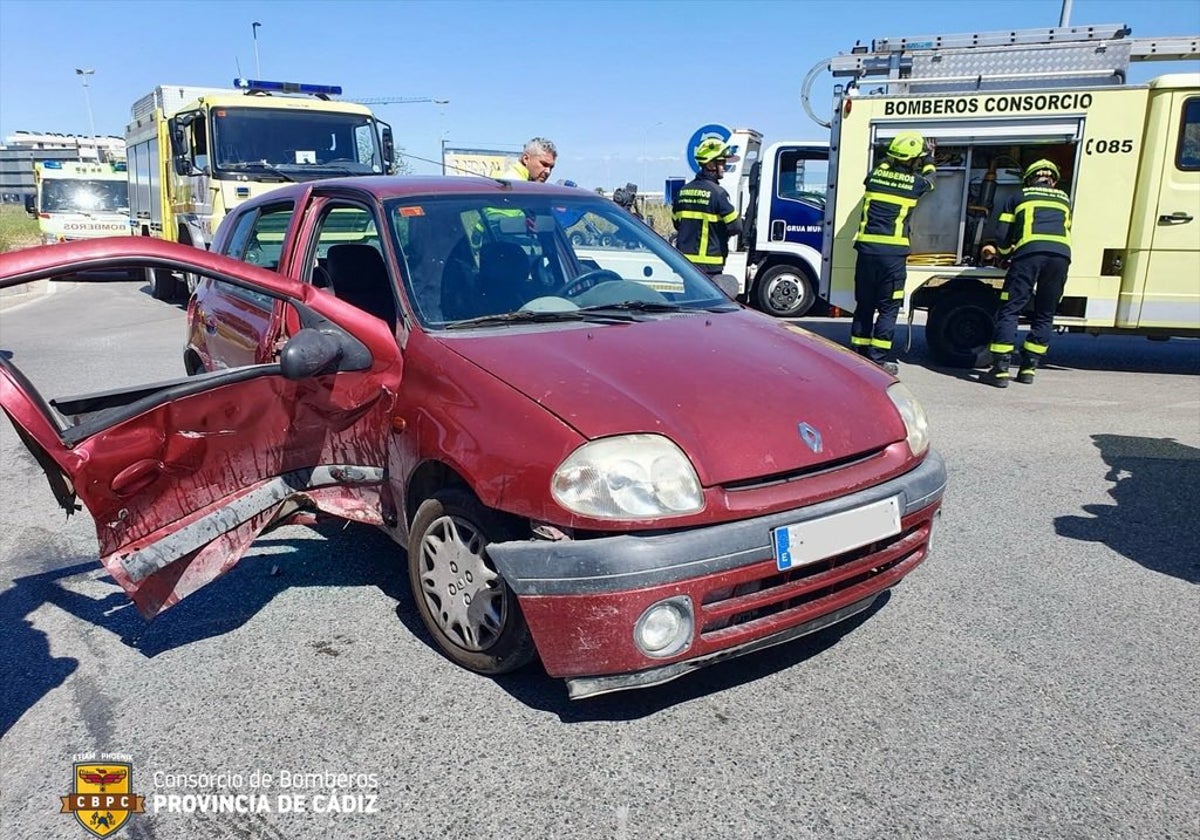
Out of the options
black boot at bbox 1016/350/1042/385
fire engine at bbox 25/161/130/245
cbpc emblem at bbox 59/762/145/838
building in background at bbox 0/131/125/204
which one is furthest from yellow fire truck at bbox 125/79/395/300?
building in background at bbox 0/131/125/204

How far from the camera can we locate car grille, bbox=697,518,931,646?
98.2 inches

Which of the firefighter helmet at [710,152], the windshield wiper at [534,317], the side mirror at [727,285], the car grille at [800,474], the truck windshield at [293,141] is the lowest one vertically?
the car grille at [800,474]

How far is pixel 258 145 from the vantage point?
1119cm

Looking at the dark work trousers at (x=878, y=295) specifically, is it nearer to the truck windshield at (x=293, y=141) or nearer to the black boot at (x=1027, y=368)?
the black boot at (x=1027, y=368)

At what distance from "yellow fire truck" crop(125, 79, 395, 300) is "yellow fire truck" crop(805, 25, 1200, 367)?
654 cm

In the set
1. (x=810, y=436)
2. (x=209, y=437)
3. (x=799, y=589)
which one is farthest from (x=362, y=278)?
(x=799, y=589)

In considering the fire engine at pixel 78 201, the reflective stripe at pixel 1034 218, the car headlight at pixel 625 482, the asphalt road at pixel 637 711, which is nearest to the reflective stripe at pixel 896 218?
the reflective stripe at pixel 1034 218

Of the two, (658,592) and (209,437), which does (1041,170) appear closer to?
(658,592)

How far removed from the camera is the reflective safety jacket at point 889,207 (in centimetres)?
744

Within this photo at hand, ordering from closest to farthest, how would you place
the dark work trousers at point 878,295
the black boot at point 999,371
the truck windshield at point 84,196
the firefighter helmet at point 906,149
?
1. the firefighter helmet at point 906,149
2. the dark work trousers at point 878,295
3. the black boot at point 999,371
4. the truck windshield at point 84,196

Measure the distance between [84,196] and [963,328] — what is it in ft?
71.9

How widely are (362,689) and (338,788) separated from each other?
1.65ft

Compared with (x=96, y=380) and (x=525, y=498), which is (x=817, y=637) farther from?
(x=96, y=380)

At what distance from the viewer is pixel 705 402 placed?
106 inches
